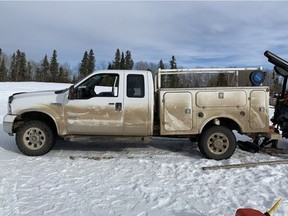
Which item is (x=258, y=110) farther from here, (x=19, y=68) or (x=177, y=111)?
(x=19, y=68)

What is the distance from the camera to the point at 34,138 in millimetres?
7680

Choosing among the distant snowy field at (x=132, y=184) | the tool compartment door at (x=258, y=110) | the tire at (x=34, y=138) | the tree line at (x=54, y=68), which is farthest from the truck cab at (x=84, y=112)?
the tree line at (x=54, y=68)

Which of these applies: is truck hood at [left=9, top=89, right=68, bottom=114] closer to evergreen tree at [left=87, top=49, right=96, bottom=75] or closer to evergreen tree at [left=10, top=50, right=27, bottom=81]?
evergreen tree at [left=87, top=49, right=96, bottom=75]

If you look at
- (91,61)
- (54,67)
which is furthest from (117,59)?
(54,67)

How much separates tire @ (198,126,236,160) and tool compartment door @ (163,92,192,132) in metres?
0.47

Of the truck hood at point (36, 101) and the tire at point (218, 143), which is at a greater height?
the truck hood at point (36, 101)

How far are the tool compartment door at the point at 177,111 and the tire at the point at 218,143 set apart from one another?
47 cm

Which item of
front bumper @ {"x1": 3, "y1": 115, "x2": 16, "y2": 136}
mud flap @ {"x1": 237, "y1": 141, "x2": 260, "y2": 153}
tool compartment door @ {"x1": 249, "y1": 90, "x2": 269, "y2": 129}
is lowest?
mud flap @ {"x1": 237, "y1": 141, "x2": 260, "y2": 153}

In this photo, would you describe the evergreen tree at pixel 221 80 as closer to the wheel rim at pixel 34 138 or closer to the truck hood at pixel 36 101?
the truck hood at pixel 36 101

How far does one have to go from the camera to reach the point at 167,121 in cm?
765

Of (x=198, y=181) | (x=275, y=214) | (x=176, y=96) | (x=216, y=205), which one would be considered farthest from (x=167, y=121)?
(x=275, y=214)

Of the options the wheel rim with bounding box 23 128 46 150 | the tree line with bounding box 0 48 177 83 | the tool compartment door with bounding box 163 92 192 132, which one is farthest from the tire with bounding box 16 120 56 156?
the tree line with bounding box 0 48 177 83

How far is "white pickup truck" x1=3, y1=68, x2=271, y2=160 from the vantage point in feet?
24.8

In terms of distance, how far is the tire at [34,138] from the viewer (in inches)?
301
